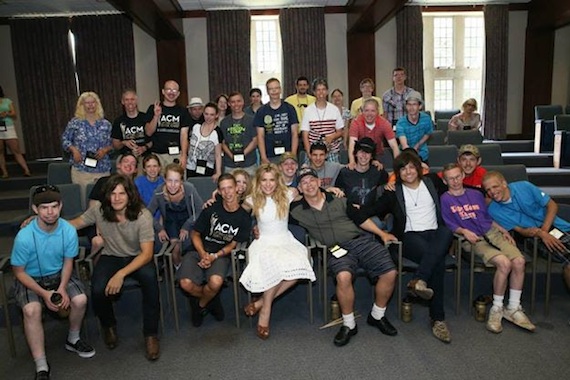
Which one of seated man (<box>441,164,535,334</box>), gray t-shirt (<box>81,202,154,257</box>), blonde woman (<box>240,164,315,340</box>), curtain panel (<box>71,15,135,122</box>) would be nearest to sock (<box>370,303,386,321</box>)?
blonde woman (<box>240,164,315,340</box>)

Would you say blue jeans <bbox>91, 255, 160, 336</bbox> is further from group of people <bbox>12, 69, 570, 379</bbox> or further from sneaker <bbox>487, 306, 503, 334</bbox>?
sneaker <bbox>487, 306, 503, 334</bbox>

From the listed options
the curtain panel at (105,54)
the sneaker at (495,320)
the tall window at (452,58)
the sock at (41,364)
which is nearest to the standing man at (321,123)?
the sneaker at (495,320)

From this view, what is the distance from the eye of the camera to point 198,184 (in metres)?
4.04

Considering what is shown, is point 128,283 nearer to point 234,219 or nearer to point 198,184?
point 234,219

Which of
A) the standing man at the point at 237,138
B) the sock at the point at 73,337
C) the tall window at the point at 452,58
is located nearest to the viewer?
the sock at the point at 73,337

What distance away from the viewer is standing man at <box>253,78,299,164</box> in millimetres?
4289

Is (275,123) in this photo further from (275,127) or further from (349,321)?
(349,321)

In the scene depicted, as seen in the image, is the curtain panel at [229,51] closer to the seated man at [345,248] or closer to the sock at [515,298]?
the seated man at [345,248]

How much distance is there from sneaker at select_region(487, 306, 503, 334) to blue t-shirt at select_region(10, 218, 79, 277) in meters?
2.72

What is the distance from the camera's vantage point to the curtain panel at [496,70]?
8.66 meters

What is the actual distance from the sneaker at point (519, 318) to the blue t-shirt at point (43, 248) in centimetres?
286

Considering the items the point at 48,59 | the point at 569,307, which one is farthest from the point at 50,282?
the point at 48,59

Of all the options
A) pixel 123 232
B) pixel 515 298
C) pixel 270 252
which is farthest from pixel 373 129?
pixel 123 232

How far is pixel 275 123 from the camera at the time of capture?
169 inches
